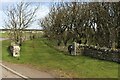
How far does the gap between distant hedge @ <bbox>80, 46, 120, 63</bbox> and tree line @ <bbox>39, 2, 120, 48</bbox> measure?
2.70 metres

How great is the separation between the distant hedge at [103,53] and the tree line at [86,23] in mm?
2698

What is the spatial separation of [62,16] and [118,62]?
18283 millimetres

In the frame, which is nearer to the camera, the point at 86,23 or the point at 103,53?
the point at 103,53

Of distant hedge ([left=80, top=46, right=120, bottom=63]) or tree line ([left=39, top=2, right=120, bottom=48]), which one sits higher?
tree line ([left=39, top=2, right=120, bottom=48])

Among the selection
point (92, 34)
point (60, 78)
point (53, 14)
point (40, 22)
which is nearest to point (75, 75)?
point (60, 78)

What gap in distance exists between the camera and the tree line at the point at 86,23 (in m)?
26.7

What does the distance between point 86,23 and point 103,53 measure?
40.9ft

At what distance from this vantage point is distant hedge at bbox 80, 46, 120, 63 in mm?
19245

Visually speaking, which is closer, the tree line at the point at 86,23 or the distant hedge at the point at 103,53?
the distant hedge at the point at 103,53

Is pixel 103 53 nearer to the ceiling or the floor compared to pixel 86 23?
nearer to the floor

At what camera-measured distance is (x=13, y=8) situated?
34719 millimetres

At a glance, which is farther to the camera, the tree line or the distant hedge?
the tree line

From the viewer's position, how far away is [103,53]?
68.6ft

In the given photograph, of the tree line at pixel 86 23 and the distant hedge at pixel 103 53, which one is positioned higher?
the tree line at pixel 86 23
